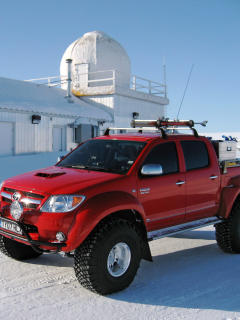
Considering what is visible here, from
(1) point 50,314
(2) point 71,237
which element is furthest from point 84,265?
(1) point 50,314

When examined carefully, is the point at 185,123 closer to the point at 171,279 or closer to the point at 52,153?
the point at 171,279

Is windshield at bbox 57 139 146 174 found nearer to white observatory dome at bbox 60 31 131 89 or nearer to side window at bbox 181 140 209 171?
side window at bbox 181 140 209 171

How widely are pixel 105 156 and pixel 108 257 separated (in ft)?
5.36

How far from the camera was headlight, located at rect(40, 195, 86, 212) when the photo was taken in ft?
14.3

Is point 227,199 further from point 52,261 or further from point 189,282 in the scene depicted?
point 52,261

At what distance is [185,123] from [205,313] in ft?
10.5

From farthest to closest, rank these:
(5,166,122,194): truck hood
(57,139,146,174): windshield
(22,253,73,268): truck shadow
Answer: (22,253,73,268): truck shadow → (57,139,146,174): windshield → (5,166,122,194): truck hood

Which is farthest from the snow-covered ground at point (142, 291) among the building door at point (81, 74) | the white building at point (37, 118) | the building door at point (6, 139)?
the building door at point (81, 74)

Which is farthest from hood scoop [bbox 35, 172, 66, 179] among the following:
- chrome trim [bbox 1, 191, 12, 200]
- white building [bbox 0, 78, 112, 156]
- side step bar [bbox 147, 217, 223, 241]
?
white building [bbox 0, 78, 112, 156]

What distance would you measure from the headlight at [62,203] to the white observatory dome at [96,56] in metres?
23.3

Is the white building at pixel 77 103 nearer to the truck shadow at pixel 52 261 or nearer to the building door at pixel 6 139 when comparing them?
the building door at pixel 6 139

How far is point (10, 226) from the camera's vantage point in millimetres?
4699

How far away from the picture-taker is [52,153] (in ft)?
67.1

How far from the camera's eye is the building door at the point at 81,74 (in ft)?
88.5
